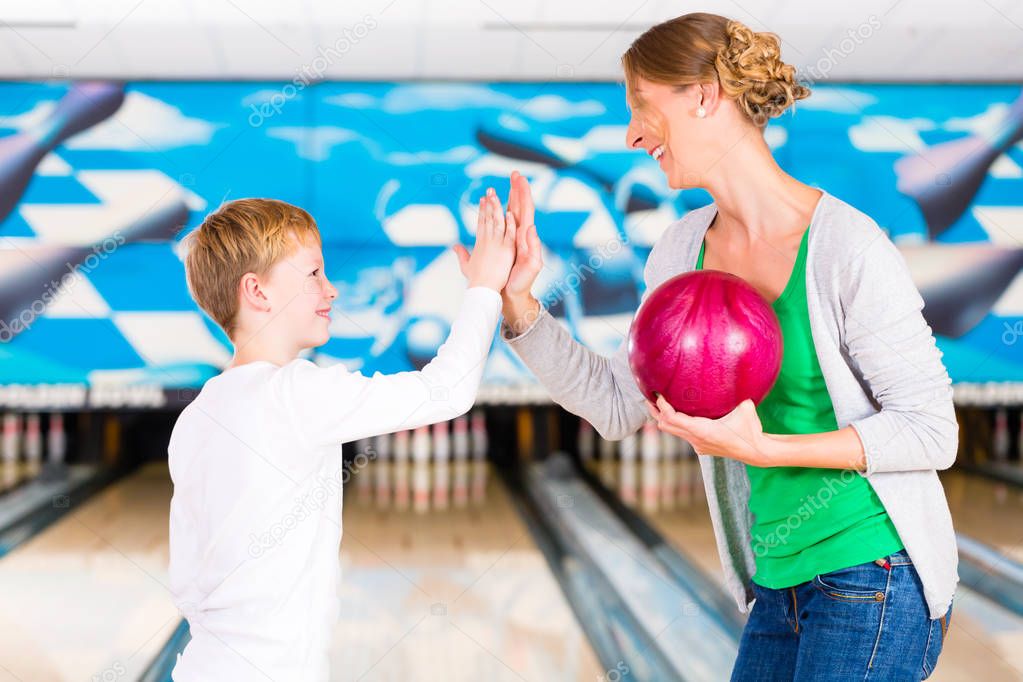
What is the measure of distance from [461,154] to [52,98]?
6.01ft

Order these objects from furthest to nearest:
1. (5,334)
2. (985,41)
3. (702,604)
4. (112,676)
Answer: (5,334), (985,41), (702,604), (112,676)

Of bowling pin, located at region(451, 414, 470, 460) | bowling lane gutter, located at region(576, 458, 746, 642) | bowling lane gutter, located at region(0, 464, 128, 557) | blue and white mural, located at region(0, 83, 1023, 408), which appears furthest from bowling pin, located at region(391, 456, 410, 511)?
bowling lane gutter, located at region(0, 464, 128, 557)

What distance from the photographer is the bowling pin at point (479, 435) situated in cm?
485

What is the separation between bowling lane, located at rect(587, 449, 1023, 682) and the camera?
2.60 metres

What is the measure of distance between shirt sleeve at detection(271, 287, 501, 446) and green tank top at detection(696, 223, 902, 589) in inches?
14.9

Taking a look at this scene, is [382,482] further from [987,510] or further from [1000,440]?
[1000,440]

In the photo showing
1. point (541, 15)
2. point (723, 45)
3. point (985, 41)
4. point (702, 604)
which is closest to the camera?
point (723, 45)

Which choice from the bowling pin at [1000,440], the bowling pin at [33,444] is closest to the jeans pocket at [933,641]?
the bowling pin at [1000,440]

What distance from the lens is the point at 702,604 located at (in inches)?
119

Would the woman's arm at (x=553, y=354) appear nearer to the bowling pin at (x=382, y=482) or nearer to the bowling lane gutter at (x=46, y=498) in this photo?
the bowling lane gutter at (x=46, y=498)

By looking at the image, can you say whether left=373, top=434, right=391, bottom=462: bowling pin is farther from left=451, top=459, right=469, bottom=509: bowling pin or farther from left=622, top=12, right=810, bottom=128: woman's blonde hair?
left=622, top=12, right=810, bottom=128: woman's blonde hair

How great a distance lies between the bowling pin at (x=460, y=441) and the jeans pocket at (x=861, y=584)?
3748mm

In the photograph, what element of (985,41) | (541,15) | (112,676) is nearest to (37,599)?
(112,676)

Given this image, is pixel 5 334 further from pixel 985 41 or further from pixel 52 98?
pixel 985 41
